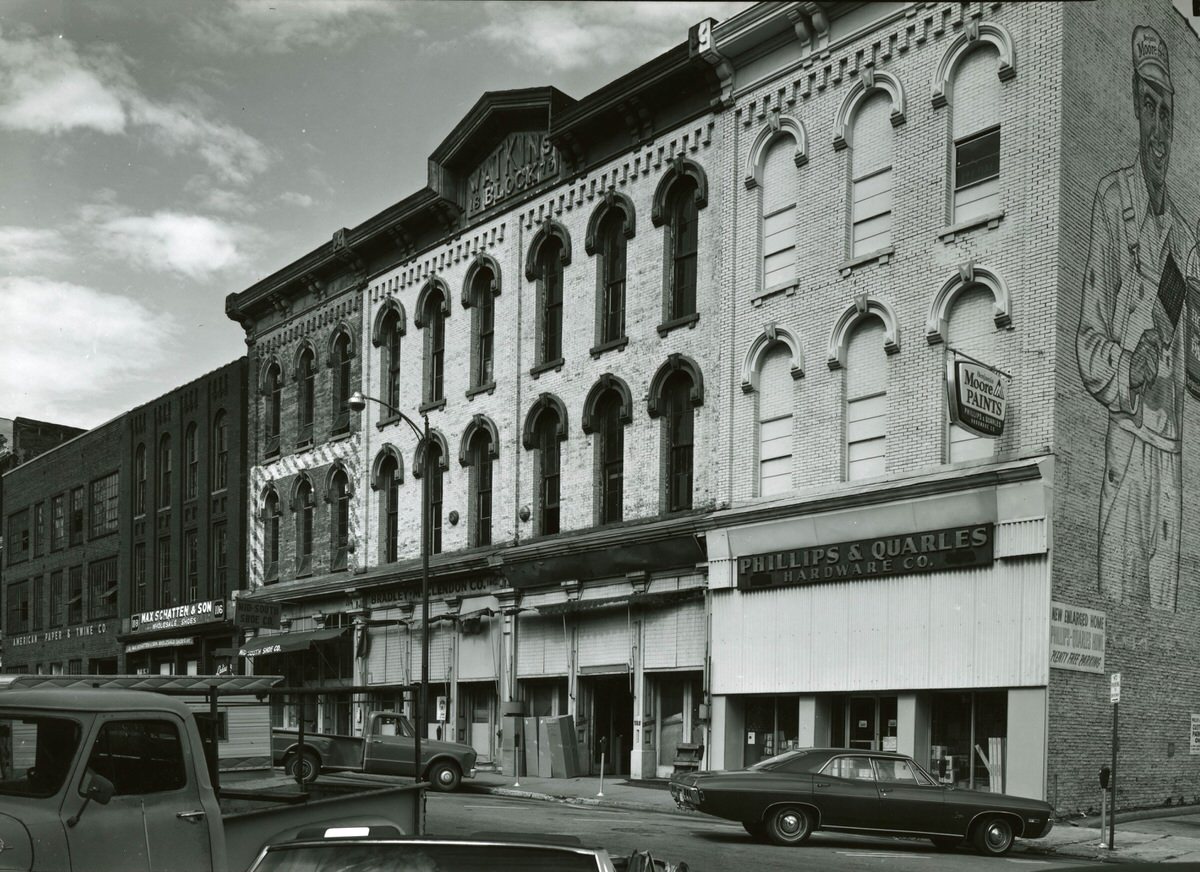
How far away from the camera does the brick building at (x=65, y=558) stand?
2208 inches

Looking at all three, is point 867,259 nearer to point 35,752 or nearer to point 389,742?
point 389,742

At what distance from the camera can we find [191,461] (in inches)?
1989

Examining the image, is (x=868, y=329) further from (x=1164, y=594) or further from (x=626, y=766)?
(x=626, y=766)

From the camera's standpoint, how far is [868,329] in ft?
84.5

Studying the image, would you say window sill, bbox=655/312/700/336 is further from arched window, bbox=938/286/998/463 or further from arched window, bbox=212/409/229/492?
arched window, bbox=212/409/229/492

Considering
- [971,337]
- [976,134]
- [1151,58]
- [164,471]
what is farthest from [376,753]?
[164,471]

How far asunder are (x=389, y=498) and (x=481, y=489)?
4.81 m

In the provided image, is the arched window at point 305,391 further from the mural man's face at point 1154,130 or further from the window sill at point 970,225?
the mural man's face at point 1154,130

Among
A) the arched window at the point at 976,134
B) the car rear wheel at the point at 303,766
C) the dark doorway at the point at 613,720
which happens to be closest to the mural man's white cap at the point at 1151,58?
the arched window at the point at 976,134

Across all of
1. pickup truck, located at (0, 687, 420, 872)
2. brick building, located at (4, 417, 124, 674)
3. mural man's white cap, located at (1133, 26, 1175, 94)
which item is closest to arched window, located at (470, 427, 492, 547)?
mural man's white cap, located at (1133, 26, 1175, 94)

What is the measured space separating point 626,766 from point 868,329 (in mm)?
11752

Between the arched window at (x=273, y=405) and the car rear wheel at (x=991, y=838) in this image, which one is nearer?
the car rear wheel at (x=991, y=838)

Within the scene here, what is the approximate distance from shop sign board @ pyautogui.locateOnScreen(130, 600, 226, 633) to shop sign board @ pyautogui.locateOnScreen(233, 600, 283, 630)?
8869mm

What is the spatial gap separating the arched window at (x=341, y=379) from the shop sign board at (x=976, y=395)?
78.0 feet
